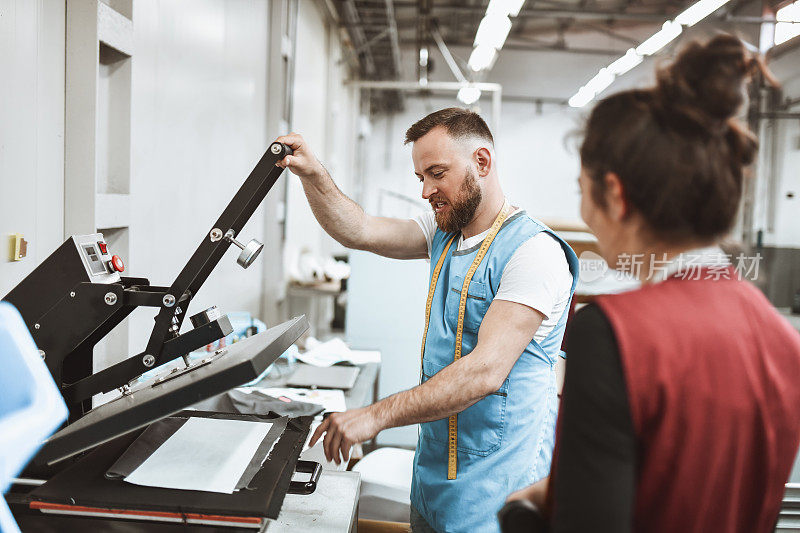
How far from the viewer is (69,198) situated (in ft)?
5.21

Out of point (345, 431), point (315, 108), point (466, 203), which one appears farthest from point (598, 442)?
point (315, 108)

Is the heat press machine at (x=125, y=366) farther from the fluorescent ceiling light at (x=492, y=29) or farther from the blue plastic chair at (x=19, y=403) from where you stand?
the fluorescent ceiling light at (x=492, y=29)

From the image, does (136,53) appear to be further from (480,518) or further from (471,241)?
(480,518)

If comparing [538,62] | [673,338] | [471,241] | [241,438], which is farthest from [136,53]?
[538,62]

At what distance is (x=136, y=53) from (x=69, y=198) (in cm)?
54

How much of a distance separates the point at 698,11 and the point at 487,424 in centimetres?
467

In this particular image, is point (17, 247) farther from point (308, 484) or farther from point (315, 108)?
point (315, 108)

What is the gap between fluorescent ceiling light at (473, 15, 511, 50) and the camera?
502 centimetres

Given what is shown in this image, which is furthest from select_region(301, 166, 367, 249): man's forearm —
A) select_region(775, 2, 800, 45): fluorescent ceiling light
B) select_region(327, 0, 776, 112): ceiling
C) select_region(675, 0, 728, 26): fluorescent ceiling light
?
select_region(327, 0, 776, 112): ceiling

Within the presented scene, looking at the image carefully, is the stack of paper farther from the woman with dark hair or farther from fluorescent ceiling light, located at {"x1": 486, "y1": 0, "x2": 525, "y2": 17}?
fluorescent ceiling light, located at {"x1": 486, "y1": 0, "x2": 525, "y2": 17}

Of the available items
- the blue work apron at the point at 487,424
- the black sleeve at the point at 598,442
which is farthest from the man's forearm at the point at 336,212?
the black sleeve at the point at 598,442

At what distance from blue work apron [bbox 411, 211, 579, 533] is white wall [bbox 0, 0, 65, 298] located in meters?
0.97

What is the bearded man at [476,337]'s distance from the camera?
1297 millimetres

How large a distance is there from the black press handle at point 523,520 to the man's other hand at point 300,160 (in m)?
0.82
